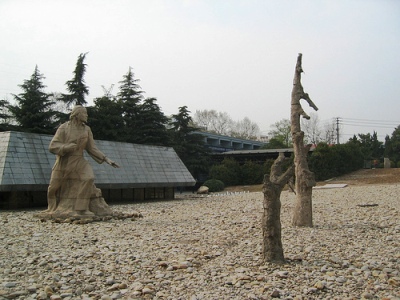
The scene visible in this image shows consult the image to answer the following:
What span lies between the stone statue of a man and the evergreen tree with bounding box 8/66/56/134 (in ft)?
53.2

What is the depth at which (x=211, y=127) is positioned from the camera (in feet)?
194

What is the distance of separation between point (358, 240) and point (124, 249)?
4562 millimetres

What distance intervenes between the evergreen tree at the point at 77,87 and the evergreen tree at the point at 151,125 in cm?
452

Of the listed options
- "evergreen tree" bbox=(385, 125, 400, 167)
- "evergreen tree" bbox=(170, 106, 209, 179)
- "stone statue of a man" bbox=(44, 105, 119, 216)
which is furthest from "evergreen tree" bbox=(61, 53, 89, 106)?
"evergreen tree" bbox=(385, 125, 400, 167)

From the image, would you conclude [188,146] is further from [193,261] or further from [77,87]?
[193,261]

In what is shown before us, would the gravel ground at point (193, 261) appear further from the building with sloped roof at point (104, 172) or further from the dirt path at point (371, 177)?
the dirt path at point (371, 177)

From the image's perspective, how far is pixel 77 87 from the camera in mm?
28656

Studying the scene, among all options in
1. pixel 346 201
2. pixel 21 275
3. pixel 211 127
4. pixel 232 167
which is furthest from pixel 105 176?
pixel 211 127

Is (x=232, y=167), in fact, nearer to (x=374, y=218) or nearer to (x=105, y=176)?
(x=105, y=176)

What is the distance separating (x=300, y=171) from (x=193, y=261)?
4.50m

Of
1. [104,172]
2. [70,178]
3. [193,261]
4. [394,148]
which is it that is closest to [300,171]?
[193,261]

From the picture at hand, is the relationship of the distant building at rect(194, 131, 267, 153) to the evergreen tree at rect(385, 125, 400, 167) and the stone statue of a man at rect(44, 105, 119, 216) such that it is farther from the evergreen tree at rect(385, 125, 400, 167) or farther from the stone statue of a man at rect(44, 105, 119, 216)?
the stone statue of a man at rect(44, 105, 119, 216)

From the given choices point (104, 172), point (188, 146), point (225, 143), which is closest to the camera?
point (104, 172)

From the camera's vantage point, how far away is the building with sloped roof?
540 inches
